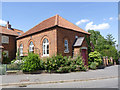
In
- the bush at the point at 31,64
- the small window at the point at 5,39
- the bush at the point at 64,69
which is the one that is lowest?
the bush at the point at 64,69

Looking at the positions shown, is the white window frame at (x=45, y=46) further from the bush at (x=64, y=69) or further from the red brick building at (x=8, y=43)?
the red brick building at (x=8, y=43)

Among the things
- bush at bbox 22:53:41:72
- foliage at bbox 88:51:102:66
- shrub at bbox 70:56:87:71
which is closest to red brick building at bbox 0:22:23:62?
bush at bbox 22:53:41:72

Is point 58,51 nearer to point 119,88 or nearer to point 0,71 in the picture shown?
point 0,71

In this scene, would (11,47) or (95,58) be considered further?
(11,47)

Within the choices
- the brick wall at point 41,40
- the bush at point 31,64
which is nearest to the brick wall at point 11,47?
the brick wall at point 41,40

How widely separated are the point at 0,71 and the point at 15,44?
12241 mm

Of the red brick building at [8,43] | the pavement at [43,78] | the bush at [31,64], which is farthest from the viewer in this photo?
the red brick building at [8,43]

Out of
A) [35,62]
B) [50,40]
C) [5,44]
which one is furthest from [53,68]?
[5,44]

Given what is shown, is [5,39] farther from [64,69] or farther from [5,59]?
[64,69]

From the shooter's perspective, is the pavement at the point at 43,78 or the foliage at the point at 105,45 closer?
the pavement at the point at 43,78

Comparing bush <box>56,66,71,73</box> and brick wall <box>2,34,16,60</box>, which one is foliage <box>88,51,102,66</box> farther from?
brick wall <box>2,34,16,60</box>

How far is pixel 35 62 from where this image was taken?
34.9 feet

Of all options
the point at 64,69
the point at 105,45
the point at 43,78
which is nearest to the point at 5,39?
the point at 64,69

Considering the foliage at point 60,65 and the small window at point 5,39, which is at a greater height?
the small window at point 5,39
